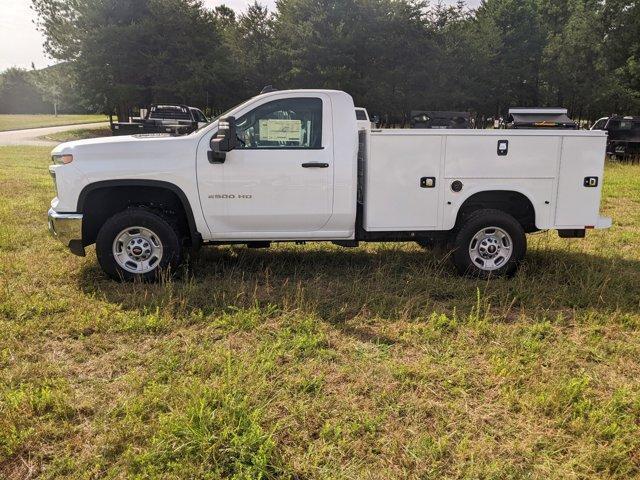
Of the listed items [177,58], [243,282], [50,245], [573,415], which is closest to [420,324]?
[573,415]

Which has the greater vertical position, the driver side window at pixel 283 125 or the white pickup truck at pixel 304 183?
the driver side window at pixel 283 125

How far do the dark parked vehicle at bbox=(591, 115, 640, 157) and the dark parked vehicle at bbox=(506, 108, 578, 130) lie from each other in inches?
133

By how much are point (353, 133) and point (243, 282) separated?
6.12ft

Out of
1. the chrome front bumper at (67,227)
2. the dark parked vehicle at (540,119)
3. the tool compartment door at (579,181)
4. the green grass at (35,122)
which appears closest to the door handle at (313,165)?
the chrome front bumper at (67,227)

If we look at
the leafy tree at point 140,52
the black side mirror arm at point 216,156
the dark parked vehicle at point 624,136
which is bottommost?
the black side mirror arm at point 216,156

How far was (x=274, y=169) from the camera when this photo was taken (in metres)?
5.39

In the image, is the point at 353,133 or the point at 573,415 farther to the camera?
the point at 353,133

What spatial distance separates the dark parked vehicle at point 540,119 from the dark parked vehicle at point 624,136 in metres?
3.38

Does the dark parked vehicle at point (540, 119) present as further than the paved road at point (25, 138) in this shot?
No

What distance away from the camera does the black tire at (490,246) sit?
18.7 ft

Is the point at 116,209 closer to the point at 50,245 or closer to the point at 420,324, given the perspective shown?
the point at 50,245

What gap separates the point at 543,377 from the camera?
3742 millimetres

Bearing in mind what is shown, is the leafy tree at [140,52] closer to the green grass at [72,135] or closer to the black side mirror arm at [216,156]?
the green grass at [72,135]

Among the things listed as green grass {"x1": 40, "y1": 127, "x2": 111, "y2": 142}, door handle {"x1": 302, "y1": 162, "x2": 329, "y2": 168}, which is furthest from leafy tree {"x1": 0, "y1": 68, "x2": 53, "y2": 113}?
door handle {"x1": 302, "y1": 162, "x2": 329, "y2": 168}
